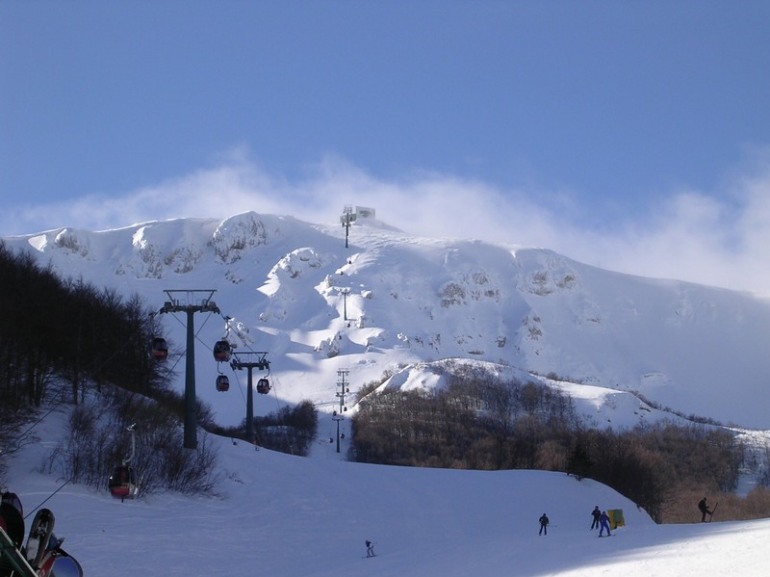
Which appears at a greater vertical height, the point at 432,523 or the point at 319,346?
the point at 319,346

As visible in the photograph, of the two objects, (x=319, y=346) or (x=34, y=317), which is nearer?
(x=34, y=317)

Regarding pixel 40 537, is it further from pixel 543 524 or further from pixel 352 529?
pixel 543 524

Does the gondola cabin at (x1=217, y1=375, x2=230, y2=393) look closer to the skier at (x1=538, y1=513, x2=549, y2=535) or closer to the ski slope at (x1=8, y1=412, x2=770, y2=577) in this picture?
the ski slope at (x1=8, y1=412, x2=770, y2=577)

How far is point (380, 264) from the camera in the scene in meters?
193

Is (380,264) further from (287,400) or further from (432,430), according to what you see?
(432,430)

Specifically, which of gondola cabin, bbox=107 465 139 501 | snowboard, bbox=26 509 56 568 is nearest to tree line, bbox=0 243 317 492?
gondola cabin, bbox=107 465 139 501

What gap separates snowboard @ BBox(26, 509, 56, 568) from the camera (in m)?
6.48

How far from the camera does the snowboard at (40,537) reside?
21.3ft

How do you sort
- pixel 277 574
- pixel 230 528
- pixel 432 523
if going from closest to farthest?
pixel 277 574, pixel 230 528, pixel 432 523

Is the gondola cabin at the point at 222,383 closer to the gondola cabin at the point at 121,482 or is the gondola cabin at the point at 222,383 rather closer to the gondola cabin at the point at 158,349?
the gondola cabin at the point at 158,349

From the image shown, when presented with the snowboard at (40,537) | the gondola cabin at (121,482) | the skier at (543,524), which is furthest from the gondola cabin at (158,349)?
the snowboard at (40,537)

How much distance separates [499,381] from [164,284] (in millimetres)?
97458

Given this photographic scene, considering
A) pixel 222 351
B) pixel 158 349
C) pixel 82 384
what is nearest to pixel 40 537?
pixel 158 349

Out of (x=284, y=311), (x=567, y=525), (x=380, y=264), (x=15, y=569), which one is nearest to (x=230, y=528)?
(x=567, y=525)
